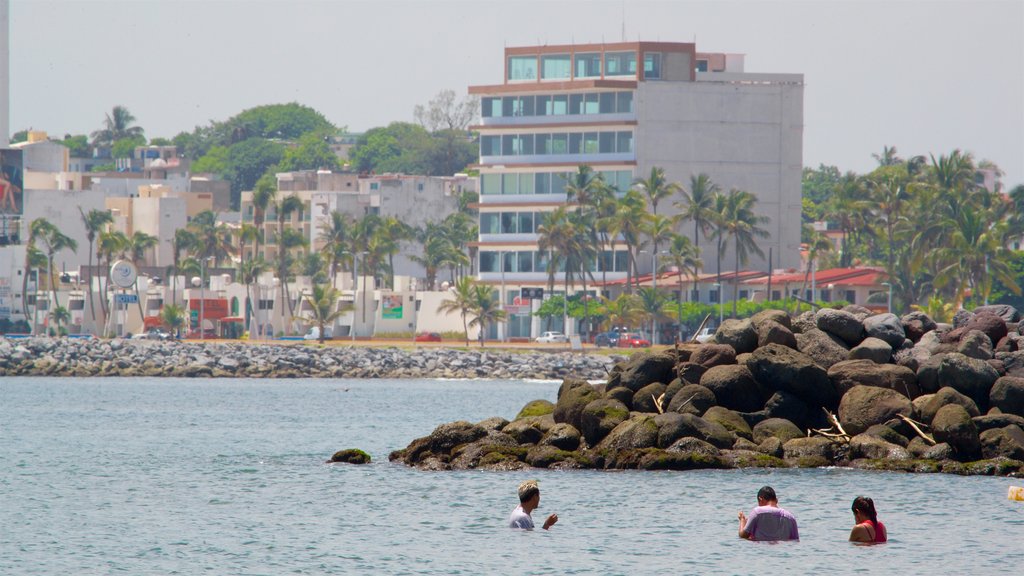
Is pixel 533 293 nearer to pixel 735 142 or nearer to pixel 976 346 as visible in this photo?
pixel 735 142

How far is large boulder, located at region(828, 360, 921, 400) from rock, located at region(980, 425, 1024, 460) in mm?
2631

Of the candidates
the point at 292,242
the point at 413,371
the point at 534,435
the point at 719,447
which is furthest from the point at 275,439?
the point at 292,242

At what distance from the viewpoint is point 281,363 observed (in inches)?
4070

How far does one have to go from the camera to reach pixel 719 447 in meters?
37.2

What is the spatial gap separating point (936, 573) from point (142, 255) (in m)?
137

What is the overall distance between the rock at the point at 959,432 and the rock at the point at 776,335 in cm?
515

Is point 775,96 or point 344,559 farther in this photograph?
point 775,96

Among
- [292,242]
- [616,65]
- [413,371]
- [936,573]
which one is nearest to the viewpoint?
[936,573]

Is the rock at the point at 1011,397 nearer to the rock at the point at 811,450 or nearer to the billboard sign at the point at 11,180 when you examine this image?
the rock at the point at 811,450

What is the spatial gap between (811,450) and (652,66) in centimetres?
8970

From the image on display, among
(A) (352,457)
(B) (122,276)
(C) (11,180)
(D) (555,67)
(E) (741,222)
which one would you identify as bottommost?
(A) (352,457)

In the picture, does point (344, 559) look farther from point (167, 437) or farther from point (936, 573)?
point (167, 437)

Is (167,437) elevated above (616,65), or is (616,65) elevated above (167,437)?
(616,65)

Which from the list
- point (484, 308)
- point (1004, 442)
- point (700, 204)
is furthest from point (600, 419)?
point (700, 204)
